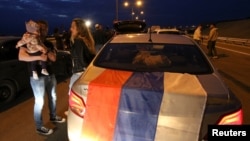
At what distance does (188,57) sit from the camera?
4383mm

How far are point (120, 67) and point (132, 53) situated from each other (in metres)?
0.57

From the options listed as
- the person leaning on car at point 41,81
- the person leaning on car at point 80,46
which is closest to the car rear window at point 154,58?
the person leaning on car at point 80,46

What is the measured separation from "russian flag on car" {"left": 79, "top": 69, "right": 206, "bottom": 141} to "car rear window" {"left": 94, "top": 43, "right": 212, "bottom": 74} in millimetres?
860

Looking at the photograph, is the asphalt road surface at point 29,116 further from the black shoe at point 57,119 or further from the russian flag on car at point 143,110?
the russian flag on car at point 143,110

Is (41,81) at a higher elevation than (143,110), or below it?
below

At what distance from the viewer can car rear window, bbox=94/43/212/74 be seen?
3.99 m

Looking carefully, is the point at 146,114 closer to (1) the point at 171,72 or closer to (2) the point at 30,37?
(1) the point at 171,72

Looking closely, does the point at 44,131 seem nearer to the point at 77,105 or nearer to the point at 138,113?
the point at 77,105

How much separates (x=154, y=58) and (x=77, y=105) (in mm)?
1532

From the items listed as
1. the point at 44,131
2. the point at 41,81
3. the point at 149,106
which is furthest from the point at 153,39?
the point at 44,131

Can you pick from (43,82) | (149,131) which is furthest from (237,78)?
(149,131)

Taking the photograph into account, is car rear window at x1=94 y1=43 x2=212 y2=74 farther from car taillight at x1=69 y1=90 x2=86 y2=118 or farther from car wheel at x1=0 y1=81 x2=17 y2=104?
car wheel at x1=0 y1=81 x2=17 y2=104

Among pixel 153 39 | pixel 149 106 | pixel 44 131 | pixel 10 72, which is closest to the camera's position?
pixel 149 106

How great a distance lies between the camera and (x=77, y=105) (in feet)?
10.4
